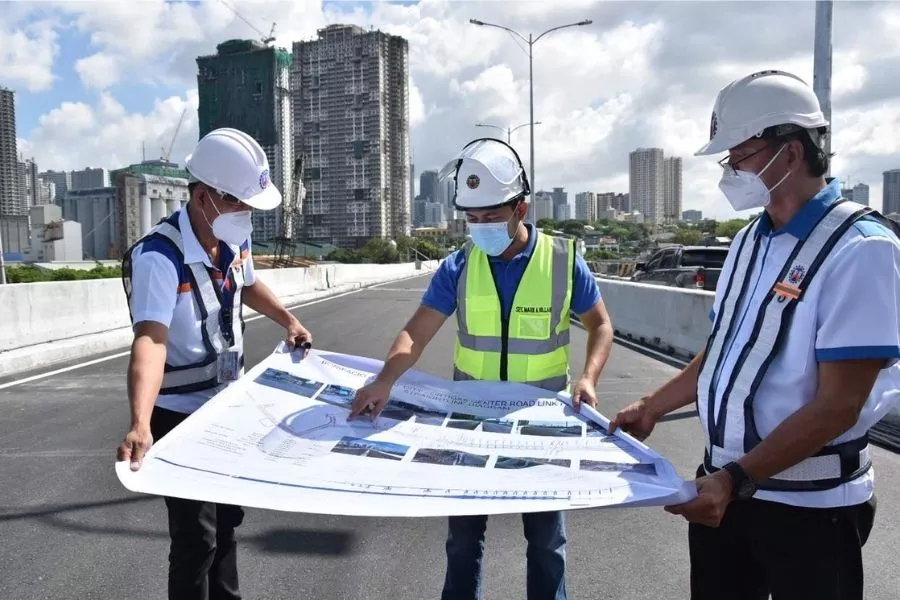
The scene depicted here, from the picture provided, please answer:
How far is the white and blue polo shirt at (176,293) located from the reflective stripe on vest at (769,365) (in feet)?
6.27

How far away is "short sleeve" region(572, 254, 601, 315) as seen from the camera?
3096 mm

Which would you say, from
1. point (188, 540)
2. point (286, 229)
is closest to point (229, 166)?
point (188, 540)

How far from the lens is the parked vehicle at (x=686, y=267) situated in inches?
699

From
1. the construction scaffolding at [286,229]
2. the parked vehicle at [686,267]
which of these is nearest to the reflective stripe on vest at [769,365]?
the parked vehicle at [686,267]

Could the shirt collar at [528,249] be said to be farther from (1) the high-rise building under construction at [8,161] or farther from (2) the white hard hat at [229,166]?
(1) the high-rise building under construction at [8,161]

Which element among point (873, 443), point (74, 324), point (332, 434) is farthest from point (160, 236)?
point (74, 324)

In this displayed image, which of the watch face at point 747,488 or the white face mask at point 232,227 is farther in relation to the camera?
the white face mask at point 232,227

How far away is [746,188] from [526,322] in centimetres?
103

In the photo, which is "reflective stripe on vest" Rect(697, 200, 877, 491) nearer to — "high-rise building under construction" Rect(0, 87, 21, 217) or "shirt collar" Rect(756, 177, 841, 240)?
"shirt collar" Rect(756, 177, 841, 240)

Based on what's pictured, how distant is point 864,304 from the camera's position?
182 centimetres

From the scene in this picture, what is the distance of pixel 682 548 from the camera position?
13.7ft

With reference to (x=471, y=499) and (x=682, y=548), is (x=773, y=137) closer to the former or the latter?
(x=471, y=499)

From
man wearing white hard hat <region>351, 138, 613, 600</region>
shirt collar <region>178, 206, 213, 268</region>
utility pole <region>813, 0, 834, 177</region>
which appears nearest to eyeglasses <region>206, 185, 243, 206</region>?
shirt collar <region>178, 206, 213, 268</region>

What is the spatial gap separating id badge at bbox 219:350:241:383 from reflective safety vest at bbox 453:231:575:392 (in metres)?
0.97
